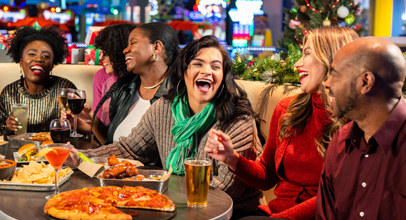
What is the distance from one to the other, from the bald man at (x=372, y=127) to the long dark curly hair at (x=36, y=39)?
3.13 metres

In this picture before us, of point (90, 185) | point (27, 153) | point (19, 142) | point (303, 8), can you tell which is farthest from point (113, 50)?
point (303, 8)

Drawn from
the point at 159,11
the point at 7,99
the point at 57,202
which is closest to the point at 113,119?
the point at 7,99

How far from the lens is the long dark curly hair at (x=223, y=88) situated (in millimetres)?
2508

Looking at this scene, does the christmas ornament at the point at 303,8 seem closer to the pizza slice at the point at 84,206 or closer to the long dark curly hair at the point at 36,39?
the long dark curly hair at the point at 36,39

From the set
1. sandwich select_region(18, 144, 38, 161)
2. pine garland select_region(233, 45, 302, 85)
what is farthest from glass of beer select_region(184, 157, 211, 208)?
pine garland select_region(233, 45, 302, 85)

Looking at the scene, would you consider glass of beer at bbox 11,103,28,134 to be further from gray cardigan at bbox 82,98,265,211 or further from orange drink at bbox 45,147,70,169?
orange drink at bbox 45,147,70,169

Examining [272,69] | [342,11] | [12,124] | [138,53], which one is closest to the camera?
[272,69]

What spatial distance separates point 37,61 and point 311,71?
2561mm

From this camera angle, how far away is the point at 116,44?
4.30 m

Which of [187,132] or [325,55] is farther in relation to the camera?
[187,132]

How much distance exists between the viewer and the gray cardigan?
7.77 feet

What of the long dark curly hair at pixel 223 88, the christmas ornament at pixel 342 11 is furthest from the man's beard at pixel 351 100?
the christmas ornament at pixel 342 11

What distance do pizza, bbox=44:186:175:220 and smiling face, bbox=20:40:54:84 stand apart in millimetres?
2350

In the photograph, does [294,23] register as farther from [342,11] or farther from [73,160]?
[73,160]
